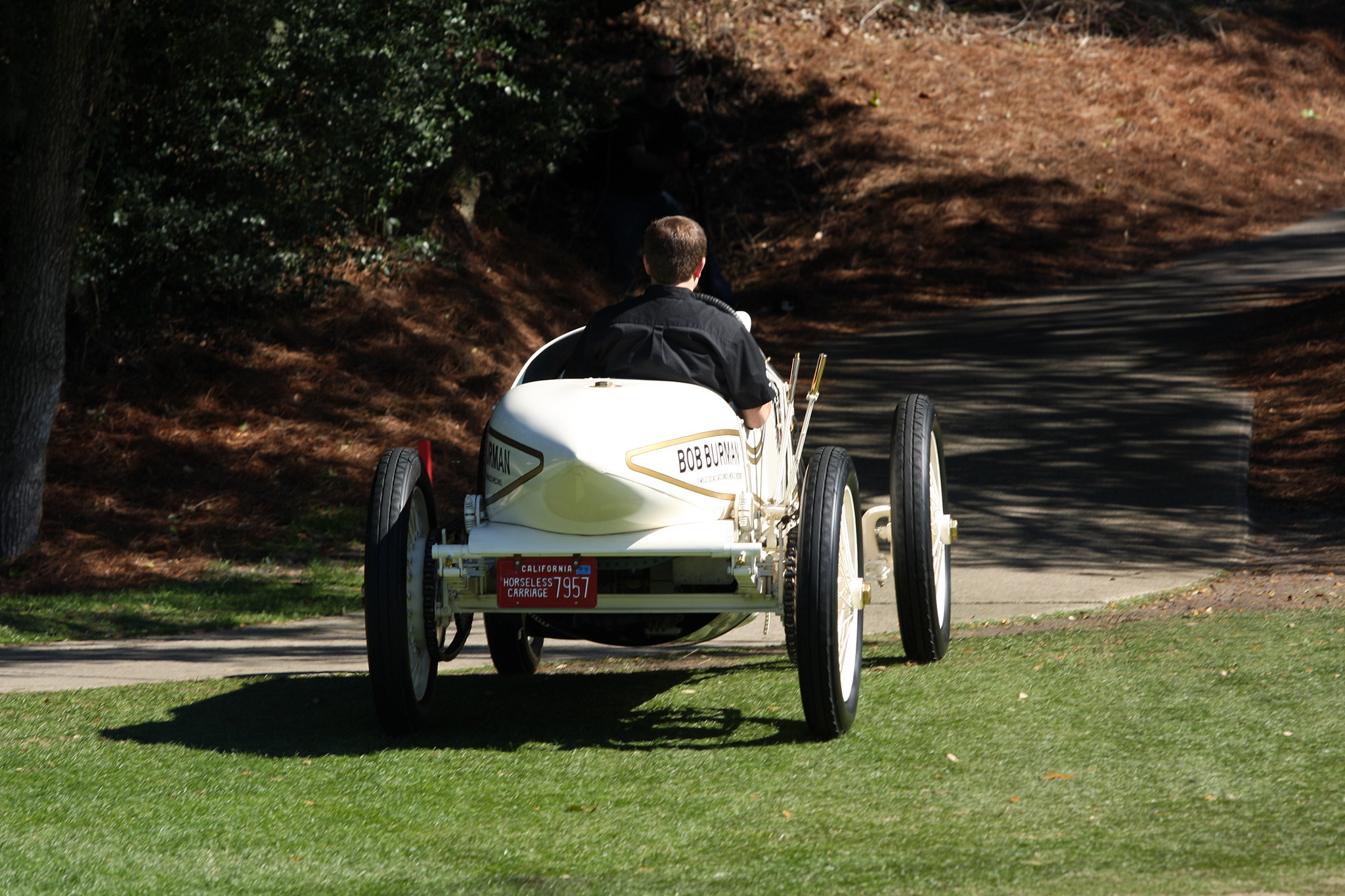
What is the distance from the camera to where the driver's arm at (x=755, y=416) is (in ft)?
15.0

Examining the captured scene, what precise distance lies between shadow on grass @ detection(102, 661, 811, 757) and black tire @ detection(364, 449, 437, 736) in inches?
7.5

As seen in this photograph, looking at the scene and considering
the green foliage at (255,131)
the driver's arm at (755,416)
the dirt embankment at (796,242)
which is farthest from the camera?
the dirt embankment at (796,242)

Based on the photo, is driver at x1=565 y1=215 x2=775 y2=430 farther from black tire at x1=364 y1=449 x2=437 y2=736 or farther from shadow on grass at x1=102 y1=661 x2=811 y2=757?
shadow on grass at x1=102 y1=661 x2=811 y2=757

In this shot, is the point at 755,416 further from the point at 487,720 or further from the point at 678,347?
the point at 487,720

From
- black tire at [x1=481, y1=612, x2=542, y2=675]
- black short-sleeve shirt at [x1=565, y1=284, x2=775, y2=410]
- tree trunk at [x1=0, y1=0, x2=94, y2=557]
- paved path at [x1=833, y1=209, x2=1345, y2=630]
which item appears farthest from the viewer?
tree trunk at [x1=0, y1=0, x2=94, y2=557]

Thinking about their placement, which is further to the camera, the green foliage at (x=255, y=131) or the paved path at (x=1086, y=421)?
the green foliage at (x=255, y=131)

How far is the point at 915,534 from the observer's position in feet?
16.6

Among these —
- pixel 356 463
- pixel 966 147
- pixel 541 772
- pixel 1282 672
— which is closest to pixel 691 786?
pixel 541 772

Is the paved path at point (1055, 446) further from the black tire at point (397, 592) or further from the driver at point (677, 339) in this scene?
the driver at point (677, 339)

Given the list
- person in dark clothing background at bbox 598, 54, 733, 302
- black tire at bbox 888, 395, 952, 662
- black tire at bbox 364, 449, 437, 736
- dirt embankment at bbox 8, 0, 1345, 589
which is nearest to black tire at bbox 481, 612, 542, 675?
black tire at bbox 364, 449, 437, 736

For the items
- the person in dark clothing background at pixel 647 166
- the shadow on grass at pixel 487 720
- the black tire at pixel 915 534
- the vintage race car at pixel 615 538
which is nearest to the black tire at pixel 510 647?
the shadow on grass at pixel 487 720

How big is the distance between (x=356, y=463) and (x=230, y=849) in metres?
7.05

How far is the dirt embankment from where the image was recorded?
9742 millimetres

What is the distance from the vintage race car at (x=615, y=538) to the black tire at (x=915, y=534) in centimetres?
43
